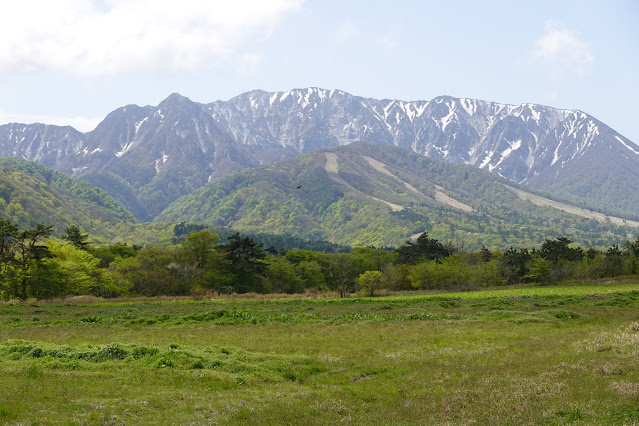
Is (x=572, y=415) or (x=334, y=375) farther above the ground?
(x=572, y=415)

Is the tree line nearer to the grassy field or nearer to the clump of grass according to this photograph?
the grassy field

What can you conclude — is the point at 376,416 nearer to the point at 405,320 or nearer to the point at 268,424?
the point at 268,424

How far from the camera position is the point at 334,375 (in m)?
25.8

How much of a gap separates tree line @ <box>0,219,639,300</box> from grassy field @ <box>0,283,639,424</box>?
4350 centimetres

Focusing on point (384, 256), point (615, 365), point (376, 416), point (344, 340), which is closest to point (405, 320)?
point (344, 340)

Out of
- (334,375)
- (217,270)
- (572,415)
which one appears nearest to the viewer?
(572,415)

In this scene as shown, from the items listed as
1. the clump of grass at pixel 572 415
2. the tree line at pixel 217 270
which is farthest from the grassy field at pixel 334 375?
the tree line at pixel 217 270

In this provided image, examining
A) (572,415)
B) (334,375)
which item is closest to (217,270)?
Result: (334,375)

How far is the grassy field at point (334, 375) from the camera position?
17.2 m

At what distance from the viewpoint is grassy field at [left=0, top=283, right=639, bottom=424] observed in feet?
56.6

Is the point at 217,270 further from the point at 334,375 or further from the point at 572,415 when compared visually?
the point at 572,415

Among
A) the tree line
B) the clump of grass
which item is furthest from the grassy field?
the tree line

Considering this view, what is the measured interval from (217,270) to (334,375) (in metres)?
90.3

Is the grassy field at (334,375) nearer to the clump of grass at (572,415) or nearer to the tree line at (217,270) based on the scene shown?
the clump of grass at (572,415)
